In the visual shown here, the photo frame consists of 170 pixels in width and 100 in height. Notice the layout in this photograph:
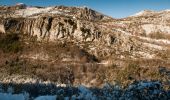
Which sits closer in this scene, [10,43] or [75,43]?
[10,43]

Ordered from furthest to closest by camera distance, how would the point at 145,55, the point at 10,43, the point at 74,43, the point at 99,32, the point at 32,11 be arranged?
the point at 32,11 < the point at 99,32 < the point at 74,43 < the point at 10,43 < the point at 145,55

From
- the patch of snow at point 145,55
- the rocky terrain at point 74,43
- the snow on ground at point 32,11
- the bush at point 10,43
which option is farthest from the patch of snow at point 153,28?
the bush at point 10,43

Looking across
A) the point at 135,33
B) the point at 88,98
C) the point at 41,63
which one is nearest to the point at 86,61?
the point at 41,63

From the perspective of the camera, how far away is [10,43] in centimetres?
8219

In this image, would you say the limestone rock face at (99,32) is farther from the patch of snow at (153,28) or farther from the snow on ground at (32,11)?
the snow on ground at (32,11)

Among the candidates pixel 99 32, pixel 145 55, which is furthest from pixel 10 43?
pixel 145 55

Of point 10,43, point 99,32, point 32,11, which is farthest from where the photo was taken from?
point 32,11

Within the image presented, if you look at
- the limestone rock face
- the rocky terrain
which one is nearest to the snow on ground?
the rocky terrain

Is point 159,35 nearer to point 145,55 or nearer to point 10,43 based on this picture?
point 145,55

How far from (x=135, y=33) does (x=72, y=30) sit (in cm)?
1500

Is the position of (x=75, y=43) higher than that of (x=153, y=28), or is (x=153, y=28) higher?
(x=153, y=28)

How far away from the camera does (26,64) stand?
2726 inches

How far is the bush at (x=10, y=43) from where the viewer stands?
79.4 m

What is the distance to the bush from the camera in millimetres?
79438
